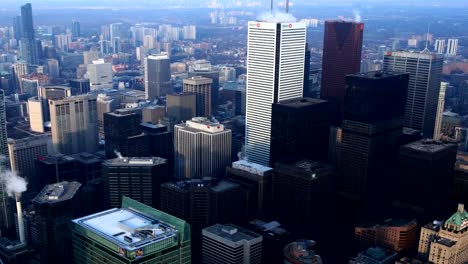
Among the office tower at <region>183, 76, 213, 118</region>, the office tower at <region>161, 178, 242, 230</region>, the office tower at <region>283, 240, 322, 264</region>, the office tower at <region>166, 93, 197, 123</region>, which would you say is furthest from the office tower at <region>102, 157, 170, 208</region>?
the office tower at <region>183, 76, 213, 118</region>

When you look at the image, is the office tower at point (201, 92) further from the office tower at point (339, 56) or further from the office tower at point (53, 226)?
the office tower at point (53, 226)

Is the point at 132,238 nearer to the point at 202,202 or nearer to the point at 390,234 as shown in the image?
the point at 202,202

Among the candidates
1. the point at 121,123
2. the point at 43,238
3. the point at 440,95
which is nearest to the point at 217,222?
the point at 43,238

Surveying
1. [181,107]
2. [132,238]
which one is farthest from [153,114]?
[132,238]

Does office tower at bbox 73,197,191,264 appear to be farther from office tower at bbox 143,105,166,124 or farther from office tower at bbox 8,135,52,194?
office tower at bbox 143,105,166,124

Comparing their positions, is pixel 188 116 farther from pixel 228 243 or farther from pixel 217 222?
pixel 228 243

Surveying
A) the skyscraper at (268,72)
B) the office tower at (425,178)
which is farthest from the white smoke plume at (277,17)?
the office tower at (425,178)

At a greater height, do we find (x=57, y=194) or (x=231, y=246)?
(x=57, y=194)
